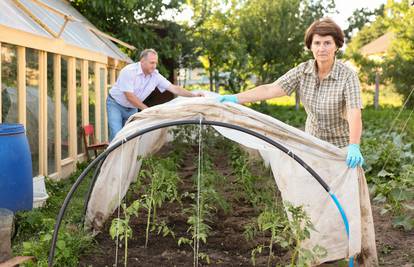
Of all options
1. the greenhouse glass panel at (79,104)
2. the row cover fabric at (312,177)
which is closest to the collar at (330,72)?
the row cover fabric at (312,177)

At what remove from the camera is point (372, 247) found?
4125 millimetres

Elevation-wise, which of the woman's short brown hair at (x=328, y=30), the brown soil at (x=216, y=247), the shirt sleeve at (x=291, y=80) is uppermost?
the woman's short brown hair at (x=328, y=30)

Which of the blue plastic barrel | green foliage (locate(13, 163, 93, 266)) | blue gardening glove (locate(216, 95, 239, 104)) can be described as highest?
blue gardening glove (locate(216, 95, 239, 104))

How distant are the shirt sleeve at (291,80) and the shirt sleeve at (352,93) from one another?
1.36 ft

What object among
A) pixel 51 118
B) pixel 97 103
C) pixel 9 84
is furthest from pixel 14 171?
pixel 97 103

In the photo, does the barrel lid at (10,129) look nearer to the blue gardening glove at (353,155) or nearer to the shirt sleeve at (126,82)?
the shirt sleeve at (126,82)

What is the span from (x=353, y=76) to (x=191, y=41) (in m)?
14.9

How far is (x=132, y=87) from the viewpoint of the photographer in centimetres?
737

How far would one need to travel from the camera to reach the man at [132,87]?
290 inches

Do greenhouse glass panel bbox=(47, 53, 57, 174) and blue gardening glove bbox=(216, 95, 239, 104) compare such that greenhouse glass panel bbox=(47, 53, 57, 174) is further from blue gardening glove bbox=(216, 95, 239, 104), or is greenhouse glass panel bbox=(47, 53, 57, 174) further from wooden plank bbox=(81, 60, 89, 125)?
blue gardening glove bbox=(216, 95, 239, 104)

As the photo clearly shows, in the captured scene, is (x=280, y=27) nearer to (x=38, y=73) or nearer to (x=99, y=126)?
(x=99, y=126)

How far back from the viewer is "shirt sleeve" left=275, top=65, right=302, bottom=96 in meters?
4.27

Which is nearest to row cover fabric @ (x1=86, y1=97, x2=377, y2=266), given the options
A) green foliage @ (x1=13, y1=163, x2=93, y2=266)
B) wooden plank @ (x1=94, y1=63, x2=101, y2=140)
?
green foliage @ (x1=13, y1=163, x2=93, y2=266)

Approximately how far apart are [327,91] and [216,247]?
164 centimetres
